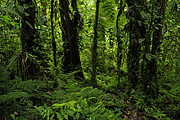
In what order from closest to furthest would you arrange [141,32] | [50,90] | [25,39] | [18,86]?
[18,86], [25,39], [50,90], [141,32]

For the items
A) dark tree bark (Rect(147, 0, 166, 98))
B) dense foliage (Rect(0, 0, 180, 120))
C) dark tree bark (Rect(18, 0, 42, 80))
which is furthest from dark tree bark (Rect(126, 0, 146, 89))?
dark tree bark (Rect(18, 0, 42, 80))

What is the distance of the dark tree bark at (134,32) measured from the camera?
3326 mm

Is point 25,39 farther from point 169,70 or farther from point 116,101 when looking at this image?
point 169,70

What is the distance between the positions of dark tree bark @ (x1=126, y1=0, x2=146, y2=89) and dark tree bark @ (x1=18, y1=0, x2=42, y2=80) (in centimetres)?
202

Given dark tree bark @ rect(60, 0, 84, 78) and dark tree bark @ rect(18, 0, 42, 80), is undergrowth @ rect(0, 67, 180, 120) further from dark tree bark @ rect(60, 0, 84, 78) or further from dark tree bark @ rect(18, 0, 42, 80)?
dark tree bark @ rect(60, 0, 84, 78)

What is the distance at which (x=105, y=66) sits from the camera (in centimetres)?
571

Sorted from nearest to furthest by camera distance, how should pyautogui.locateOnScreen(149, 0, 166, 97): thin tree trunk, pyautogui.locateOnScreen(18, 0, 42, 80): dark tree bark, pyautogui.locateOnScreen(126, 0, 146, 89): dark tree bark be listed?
1. pyautogui.locateOnScreen(18, 0, 42, 80): dark tree bark
2. pyautogui.locateOnScreen(149, 0, 166, 97): thin tree trunk
3. pyautogui.locateOnScreen(126, 0, 146, 89): dark tree bark

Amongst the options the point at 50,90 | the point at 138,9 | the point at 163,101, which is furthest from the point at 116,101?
the point at 138,9

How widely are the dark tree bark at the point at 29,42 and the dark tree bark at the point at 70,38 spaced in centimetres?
152

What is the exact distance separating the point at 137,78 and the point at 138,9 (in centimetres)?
173

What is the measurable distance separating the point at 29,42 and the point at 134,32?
7.64 feet

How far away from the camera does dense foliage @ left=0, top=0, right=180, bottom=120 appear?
2062 millimetres

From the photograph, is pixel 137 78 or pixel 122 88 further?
pixel 122 88

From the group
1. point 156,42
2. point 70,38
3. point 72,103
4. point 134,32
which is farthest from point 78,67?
point 72,103
